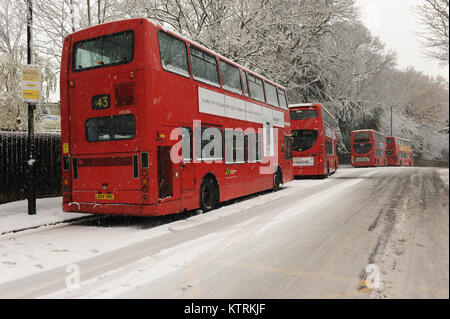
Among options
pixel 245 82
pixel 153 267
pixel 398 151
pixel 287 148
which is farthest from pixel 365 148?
pixel 153 267

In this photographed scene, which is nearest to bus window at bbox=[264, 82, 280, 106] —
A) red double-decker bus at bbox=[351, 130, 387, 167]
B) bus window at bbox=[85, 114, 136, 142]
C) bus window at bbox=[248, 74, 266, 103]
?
bus window at bbox=[248, 74, 266, 103]

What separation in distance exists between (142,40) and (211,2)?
10648 mm

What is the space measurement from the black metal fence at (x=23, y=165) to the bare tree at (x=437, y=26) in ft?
31.5

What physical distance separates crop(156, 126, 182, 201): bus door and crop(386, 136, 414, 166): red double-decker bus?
112 ft

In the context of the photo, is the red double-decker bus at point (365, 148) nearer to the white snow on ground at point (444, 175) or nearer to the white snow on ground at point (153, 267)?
the white snow on ground at point (153, 267)

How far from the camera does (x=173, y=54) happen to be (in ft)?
25.9

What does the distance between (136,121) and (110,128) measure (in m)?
0.62

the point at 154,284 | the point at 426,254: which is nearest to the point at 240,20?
the point at 154,284

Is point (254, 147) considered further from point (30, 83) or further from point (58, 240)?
point (58, 240)

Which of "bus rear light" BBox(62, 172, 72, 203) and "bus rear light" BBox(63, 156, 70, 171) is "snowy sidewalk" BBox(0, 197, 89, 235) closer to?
"bus rear light" BBox(62, 172, 72, 203)

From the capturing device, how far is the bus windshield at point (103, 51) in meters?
7.36
